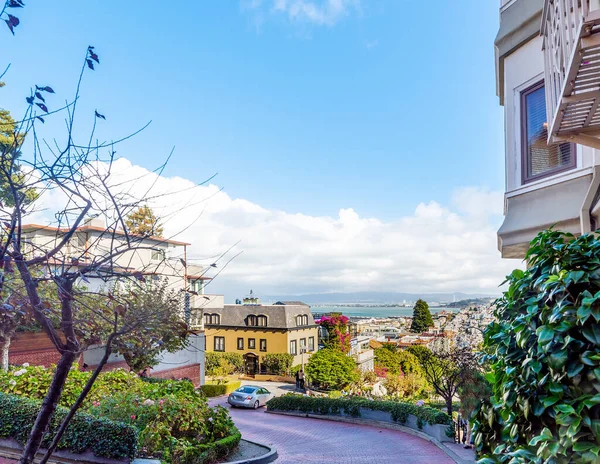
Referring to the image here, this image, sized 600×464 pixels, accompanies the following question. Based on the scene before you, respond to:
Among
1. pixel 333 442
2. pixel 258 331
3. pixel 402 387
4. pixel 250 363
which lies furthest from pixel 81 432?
pixel 250 363

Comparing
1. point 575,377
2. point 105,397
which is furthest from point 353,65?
point 575,377

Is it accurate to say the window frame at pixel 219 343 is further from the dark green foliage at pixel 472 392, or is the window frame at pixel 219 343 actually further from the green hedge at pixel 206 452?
the dark green foliage at pixel 472 392

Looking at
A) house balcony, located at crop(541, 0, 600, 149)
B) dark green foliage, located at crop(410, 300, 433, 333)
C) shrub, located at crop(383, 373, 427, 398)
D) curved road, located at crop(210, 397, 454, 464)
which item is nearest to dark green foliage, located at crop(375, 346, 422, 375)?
shrub, located at crop(383, 373, 427, 398)

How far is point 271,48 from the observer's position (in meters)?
12.5

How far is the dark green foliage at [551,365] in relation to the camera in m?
2.11

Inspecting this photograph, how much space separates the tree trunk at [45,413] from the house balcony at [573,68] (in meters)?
4.13

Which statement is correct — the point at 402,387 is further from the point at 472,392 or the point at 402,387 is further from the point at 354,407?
the point at 472,392

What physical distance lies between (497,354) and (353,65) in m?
12.9

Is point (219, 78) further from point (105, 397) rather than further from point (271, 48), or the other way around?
point (105, 397)

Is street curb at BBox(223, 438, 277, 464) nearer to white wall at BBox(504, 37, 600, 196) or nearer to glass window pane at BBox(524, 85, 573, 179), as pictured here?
white wall at BBox(504, 37, 600, 196)

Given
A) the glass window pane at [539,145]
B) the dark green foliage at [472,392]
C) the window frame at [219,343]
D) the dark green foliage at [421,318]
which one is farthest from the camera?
the dark green foliage at [421,318]

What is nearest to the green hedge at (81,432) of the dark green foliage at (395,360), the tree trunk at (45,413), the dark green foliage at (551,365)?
the tree trunk at (45,413)

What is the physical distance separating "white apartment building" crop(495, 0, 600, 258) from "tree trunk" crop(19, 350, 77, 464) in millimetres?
4178

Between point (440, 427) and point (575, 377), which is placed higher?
point (575, 377)
